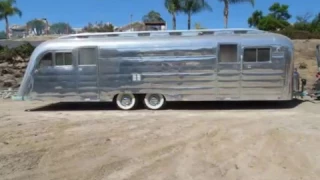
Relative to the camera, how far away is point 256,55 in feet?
47.3

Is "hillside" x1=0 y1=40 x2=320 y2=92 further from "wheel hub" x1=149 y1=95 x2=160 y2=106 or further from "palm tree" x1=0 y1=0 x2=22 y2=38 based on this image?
"palm tree" x1=0 y1=0 x2=22 y2=38

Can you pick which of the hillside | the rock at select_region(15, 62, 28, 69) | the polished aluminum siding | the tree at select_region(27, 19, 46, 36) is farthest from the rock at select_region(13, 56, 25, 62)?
the tree at select_region(27, 19, 46, 36)

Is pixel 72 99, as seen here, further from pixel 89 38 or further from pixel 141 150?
pixel 141 150

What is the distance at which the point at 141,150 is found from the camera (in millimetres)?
8742

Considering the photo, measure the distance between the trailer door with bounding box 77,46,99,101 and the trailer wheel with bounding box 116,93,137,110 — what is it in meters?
0.77

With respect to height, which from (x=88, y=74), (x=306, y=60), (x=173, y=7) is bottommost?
(x=88, y=74)

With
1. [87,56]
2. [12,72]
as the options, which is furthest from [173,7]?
[87,56]

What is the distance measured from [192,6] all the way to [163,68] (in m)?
27.7

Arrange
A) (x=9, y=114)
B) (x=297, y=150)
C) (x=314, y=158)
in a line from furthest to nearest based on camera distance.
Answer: (x=9, y=114) → (x=297, y=150) → (x=314, y=158)

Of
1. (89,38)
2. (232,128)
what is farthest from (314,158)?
(89,38)

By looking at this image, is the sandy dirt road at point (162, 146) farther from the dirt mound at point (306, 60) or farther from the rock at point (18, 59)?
the rock at point (18, 59)

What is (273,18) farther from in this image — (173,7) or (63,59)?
(63,59)

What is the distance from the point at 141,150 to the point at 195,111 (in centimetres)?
600

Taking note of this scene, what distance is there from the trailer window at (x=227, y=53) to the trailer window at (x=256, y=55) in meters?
0.35
